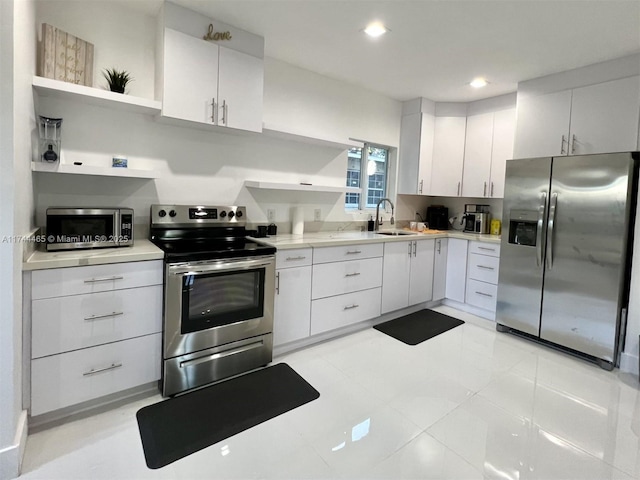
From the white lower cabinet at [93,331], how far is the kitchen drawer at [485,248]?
10.3ft

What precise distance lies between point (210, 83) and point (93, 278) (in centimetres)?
152

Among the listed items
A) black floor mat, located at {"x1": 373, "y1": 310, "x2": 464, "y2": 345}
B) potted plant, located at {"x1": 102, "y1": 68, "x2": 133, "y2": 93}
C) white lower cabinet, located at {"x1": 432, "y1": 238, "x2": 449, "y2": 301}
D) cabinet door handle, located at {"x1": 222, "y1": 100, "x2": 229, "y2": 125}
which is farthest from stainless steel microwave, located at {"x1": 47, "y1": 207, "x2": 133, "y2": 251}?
white lower cabinet, located at {"x1": 432, "y1": 238, "x2": 449, "y2": 301}

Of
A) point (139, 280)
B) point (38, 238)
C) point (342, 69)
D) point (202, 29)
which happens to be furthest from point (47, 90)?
point (342, 69)

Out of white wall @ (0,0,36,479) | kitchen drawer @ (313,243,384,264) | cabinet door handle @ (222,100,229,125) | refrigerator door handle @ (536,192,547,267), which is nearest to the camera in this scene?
white wall @ (0,0,36,479)

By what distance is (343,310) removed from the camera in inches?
124

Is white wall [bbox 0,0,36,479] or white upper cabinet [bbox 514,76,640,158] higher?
white upper cabinet [bbox 514,76,640,158]

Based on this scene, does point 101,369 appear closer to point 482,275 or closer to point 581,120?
point 482,275

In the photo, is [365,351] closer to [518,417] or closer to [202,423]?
[518,417]

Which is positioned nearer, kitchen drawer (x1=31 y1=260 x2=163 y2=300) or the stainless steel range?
kitchen drawer (x1=31 y1=260 x2=163 y2=300)

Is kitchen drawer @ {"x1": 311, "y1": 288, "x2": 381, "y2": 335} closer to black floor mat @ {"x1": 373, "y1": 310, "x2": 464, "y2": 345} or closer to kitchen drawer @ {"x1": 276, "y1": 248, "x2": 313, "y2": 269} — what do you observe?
black floor mat @ {"x1": 373, "y1": 310, "x2": 464, "y2": 345}

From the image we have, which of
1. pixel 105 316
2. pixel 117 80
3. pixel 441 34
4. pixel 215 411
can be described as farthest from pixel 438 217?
pixel 105 316

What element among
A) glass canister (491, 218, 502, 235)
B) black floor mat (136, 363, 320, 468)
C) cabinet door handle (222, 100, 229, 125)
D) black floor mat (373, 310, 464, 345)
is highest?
cabinet door handle (222, 100, 229, 125)

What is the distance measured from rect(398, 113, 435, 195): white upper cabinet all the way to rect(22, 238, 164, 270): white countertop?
3033mm

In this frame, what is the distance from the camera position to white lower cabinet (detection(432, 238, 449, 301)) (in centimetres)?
402
